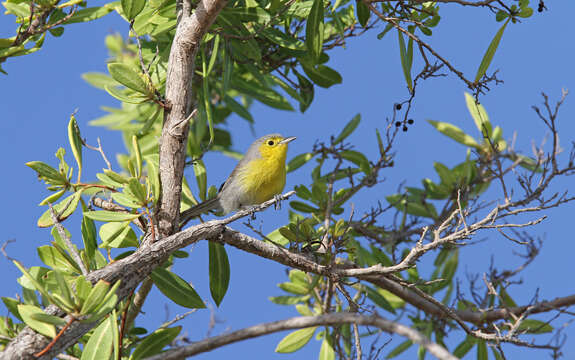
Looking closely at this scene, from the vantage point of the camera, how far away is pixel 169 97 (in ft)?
13.0

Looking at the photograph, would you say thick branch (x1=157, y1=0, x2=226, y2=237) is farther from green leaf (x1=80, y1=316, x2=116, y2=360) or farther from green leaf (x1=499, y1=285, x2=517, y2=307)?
green leaf (x1=499, y1=285, x2=517, y2=307)

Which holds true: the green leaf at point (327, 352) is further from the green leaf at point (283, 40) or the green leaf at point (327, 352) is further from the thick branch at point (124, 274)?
the green leaf at point (283, 40)

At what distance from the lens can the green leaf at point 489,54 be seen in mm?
4023

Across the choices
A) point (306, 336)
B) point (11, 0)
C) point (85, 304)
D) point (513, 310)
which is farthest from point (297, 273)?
point (11, 0)

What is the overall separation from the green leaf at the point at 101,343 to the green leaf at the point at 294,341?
2.11m

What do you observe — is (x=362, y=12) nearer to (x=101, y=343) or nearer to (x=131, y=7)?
(x=131, y=7)

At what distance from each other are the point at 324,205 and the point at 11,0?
3.18 meters

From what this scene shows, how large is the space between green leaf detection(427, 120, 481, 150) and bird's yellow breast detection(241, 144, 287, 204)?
1.76 meters

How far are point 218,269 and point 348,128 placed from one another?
2194 millimetres

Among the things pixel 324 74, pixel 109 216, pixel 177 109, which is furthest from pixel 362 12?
pixel 109 216

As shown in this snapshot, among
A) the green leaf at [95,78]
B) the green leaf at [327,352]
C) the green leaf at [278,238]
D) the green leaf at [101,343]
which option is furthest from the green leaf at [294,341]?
the green leaf at [95,78]

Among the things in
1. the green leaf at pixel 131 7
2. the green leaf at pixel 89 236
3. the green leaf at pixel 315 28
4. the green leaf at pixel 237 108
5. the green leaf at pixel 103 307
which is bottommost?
the green leaf at pixel 103 307

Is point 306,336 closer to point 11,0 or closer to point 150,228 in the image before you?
point 150,228

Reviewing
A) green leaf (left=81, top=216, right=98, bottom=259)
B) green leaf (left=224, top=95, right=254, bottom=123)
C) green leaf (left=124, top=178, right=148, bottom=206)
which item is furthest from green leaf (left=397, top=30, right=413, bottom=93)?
green leaf (left=81, top=216, right=98, bottom=259)
